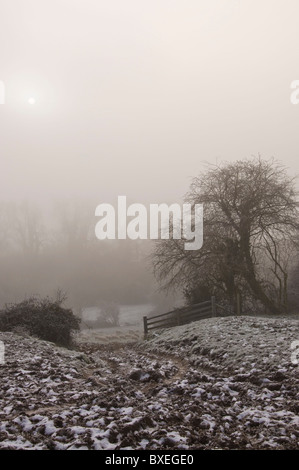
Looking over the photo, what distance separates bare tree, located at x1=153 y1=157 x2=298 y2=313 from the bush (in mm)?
9465

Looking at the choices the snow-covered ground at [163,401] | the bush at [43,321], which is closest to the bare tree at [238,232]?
the bush at [43,321]

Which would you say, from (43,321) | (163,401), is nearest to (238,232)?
(43,321)

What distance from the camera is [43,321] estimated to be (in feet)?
66.7

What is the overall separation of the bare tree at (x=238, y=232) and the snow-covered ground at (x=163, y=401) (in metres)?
14.0

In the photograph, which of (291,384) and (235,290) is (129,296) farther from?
(291,384)

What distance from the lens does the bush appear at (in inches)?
794

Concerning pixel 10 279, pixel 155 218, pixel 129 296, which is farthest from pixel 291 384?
pixel 10 279

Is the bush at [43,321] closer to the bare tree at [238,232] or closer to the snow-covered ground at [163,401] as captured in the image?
the snow-covered ground at [163,401]

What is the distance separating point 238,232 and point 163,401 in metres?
21.2

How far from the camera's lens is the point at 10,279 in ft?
205

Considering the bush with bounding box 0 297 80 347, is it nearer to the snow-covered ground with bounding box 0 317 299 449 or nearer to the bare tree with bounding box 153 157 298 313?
the snow-covered ground with bounding box 0 317 299 449

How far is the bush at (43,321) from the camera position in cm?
2017

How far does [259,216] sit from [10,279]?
4689cm

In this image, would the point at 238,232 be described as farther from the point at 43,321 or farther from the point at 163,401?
the point at 163,401
